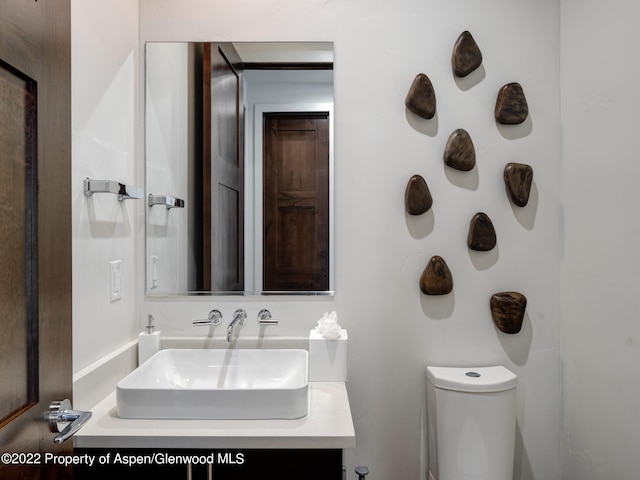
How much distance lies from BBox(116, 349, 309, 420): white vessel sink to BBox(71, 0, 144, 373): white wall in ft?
0.56

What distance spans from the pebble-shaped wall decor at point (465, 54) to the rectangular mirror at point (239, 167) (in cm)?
46

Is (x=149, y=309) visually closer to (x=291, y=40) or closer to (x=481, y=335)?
(x=291, y=40)

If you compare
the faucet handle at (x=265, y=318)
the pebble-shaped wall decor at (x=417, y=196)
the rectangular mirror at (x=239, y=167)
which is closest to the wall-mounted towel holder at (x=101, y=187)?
the rectangular mirror at (x=239, y=167)

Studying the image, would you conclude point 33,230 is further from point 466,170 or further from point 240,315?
point 466,170

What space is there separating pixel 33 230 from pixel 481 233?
1345 mm

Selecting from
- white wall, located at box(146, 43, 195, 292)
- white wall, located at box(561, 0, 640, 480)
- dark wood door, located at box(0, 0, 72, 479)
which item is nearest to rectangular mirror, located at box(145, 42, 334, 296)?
white wall, located at box(146, 43, 195, 292)

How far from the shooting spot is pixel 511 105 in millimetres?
1529

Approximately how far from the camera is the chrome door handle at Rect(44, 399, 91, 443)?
0.74 meters

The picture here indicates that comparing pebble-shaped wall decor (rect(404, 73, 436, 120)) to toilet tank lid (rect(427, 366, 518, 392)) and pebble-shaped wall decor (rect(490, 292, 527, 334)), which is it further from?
toilet tank lid (rect(427, 366, 518, 392))

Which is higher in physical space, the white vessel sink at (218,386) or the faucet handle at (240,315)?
the faucet handle at (240,315)

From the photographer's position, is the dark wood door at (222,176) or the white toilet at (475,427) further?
the dark wood door at (222,176)

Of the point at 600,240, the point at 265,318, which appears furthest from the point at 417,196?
the point at 265,318

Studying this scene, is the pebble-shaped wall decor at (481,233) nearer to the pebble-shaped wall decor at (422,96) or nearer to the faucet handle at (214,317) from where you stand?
the pebble-shaped wall decor at (422,96)

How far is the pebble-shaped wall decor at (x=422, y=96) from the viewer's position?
1.52 m
